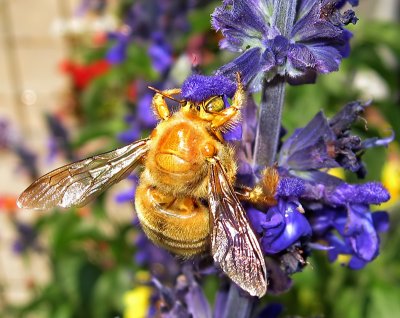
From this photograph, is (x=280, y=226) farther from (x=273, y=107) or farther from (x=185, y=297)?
(x=185, y=297)

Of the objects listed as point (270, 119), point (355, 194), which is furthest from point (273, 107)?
point (355, 194)

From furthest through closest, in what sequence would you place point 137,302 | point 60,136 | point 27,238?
point 27,238, point 60,136, point 137,302

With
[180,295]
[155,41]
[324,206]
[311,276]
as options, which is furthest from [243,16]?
[155,41]

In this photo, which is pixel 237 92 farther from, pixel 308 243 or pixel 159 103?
pixel 308 243

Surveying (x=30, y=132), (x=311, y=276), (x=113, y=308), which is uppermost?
(x=311, y=276)

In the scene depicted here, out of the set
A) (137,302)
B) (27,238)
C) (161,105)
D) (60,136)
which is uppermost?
(161,105)

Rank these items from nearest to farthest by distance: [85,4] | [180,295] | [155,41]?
[180,295]
[155,41]
[85,4]
